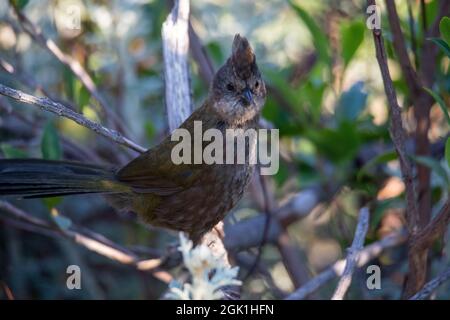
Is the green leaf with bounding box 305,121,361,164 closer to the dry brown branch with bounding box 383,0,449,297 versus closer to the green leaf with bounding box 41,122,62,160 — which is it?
the dry brown branch with bounding box 383,0,449,297

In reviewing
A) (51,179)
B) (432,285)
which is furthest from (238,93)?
(432,285)

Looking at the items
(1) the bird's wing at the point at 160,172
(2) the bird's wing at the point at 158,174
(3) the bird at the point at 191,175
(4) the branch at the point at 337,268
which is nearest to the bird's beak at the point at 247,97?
(3) the bird at the point at 191,175

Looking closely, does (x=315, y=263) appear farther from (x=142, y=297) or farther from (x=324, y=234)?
(x=142, y=297)

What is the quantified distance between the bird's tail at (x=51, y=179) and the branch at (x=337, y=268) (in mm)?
909

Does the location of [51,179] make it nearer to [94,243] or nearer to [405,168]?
[94,243]

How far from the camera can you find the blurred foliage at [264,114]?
3.96m

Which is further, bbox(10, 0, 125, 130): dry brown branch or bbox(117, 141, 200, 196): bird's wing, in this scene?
bbox(10, 0, 125, 130): dry brown branch

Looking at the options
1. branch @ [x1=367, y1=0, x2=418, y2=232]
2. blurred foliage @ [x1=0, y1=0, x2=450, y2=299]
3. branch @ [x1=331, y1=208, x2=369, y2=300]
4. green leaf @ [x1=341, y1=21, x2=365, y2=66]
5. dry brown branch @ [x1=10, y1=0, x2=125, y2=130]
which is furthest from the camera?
blurred foliage @ [x1=0, y1=0, x2=450, y2=299]

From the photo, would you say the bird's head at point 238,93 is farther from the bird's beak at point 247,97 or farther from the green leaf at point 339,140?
the green leaf at point 339,140

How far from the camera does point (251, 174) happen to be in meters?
3.38

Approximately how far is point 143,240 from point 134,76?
1055 mm

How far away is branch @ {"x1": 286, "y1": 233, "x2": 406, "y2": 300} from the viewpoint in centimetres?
312

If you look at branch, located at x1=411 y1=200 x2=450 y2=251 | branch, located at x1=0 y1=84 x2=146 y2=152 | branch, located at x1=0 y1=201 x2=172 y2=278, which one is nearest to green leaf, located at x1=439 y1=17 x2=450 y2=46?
branch, located at x1=411 y1=200 x2=450 y2=251
